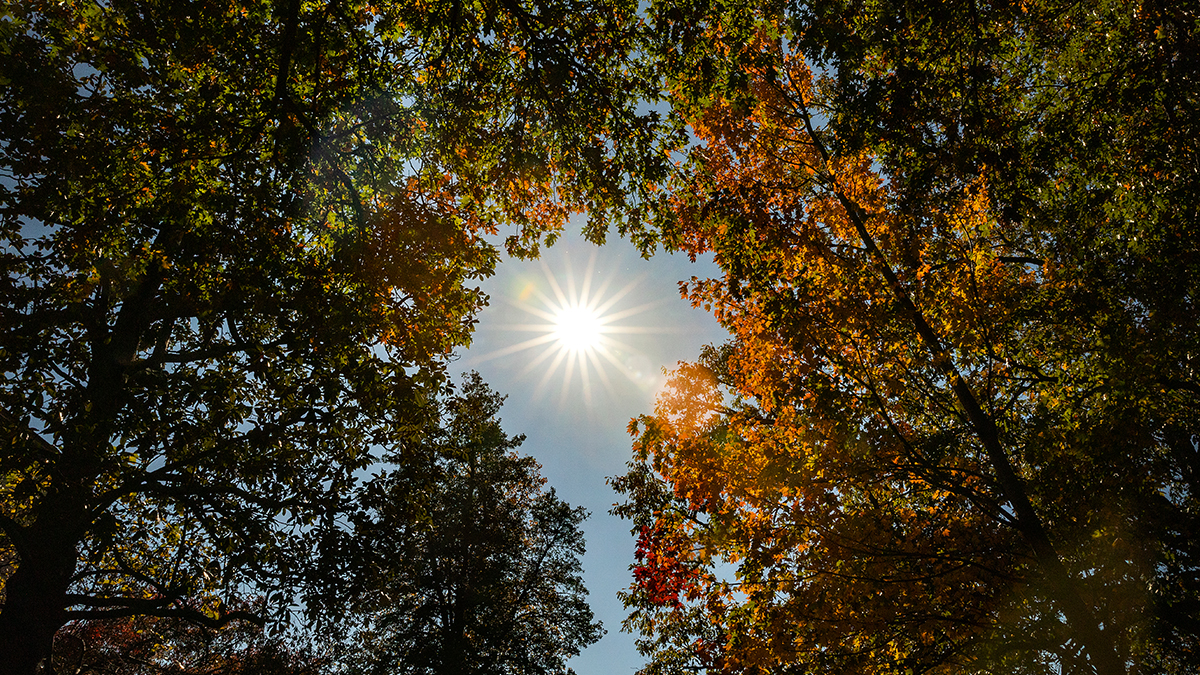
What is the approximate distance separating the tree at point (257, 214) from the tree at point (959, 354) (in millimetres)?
2451

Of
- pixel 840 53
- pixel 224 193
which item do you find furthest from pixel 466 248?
pixel 840 53

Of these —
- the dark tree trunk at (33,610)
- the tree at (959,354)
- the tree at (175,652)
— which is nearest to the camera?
the tree at (959,354)

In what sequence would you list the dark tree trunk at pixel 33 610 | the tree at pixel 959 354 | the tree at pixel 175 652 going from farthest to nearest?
the tree at pixel 175 652 → the dark tree trunk at pixel 33 610 → the tree at pixel 959 354

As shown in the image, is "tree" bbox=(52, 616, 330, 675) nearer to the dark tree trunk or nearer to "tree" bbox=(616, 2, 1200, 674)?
the dark tree trunk

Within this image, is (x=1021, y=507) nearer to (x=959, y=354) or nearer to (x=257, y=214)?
(x=959, y=354)

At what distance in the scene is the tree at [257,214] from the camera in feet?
21.0

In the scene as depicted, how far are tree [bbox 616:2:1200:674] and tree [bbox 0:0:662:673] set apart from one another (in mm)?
2451

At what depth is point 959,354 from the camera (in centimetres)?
752

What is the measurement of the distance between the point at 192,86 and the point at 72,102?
2111mm

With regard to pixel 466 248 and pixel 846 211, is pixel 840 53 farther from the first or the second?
pixel 466 248

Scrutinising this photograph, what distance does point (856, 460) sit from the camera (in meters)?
6.77

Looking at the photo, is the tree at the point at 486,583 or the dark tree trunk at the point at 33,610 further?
the tree at the point at 486,583

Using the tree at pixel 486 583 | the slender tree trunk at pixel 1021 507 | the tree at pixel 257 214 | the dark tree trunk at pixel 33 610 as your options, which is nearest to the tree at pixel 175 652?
the tree at pixel 486 583

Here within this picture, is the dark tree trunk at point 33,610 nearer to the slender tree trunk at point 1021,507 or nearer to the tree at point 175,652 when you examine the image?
the tree at point 175,652
